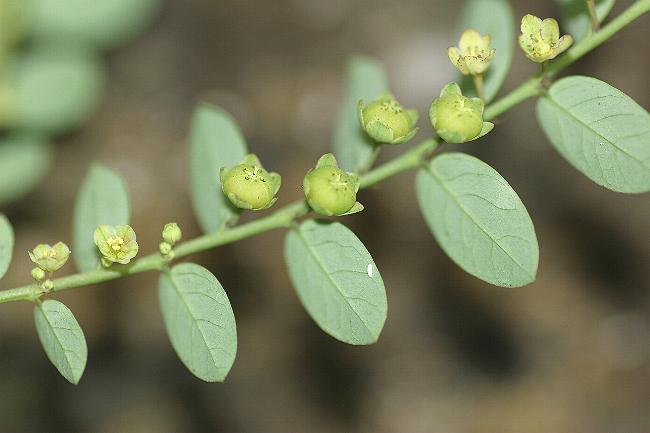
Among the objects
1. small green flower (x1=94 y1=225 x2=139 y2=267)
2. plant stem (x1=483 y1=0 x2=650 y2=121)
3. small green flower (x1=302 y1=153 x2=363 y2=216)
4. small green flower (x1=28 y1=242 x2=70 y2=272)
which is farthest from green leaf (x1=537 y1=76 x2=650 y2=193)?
small green flower (x1=28 y1=242 x2=70 y2=272)

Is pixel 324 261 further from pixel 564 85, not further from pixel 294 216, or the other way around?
pixel 564 85

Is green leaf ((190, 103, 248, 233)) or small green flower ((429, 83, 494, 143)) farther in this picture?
green leaf ((190, 103, 248, 233))

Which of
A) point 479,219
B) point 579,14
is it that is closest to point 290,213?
point 479,219

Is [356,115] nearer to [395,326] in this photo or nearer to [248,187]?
[248,187]

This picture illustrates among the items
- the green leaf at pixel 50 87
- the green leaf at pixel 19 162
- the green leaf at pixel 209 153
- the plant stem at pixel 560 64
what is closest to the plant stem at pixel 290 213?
the plant stem at pixel 560 64

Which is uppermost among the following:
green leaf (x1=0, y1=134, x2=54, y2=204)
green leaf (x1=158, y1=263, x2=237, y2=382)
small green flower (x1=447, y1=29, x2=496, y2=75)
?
green leaf (x1=0, y1=134, x2=54, y2=204)

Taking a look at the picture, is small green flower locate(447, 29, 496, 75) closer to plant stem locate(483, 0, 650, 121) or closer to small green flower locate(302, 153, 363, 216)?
plant stem locate(483, 0, 650, 121)
